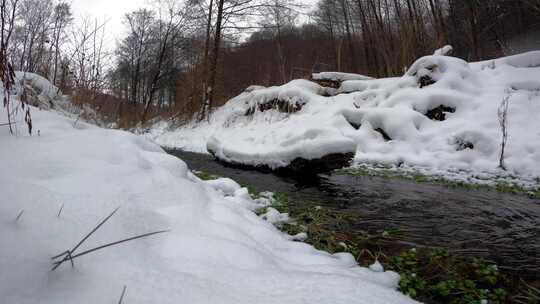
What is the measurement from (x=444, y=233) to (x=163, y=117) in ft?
50.9

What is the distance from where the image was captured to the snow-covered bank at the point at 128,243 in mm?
829

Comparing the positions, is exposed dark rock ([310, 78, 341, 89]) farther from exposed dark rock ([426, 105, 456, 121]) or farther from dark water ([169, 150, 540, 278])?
dark water ([169, 150, 540, 278])

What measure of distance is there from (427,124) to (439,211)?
410 centimetres

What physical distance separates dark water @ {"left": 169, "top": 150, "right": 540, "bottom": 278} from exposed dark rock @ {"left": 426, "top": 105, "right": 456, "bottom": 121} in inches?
121

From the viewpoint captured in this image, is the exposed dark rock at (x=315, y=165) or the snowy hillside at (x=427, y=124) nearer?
the exposed dark rock at (x=315, y=165)

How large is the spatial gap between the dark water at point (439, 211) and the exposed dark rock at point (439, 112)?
10.1 ft

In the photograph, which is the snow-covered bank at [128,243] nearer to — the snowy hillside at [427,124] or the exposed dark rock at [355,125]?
the snowy hillside at [427,124]

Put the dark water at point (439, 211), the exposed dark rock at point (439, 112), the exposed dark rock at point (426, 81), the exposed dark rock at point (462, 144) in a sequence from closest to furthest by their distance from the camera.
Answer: the dark water at point (439, 211) < the exposed dark rock at point (462, 144) < the exposed dark rock at point (439, 112) < the exposed dark rock at point (426, 81)

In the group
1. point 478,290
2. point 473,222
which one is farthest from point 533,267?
point 473,222

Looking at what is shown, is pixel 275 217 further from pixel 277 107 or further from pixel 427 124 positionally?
pixel 277 107

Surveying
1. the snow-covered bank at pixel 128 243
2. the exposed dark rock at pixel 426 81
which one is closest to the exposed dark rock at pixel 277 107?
the exposed dark rock at pixel 426 81

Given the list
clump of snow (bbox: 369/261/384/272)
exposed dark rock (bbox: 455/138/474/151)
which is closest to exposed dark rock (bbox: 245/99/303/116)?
exposed dark rock (bbox: 455/138/474/151)

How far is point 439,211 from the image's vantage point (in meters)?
3.25

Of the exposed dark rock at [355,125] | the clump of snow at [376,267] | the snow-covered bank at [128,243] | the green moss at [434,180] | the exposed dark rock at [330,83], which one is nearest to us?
the snow-covered bank at [128,243]
